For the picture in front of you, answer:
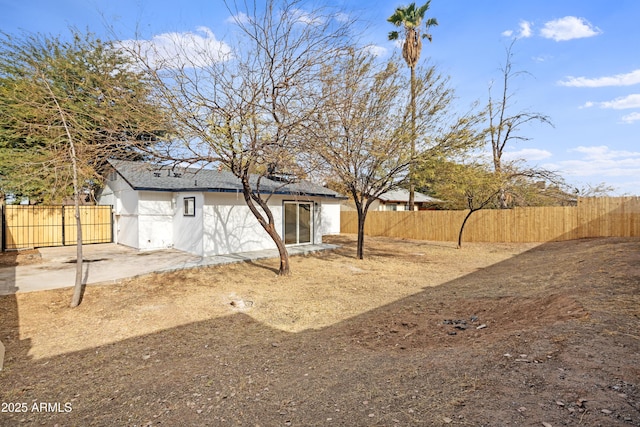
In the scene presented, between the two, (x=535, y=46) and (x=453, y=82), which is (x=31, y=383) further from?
(x=535, y=46)

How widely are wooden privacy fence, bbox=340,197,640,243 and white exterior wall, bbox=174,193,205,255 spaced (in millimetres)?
12564

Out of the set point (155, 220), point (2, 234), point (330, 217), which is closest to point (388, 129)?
point (155, 220)

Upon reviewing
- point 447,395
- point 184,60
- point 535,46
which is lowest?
point 447,395

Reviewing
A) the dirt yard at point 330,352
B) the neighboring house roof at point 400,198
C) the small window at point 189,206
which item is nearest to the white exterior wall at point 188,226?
the small window at point 189,206

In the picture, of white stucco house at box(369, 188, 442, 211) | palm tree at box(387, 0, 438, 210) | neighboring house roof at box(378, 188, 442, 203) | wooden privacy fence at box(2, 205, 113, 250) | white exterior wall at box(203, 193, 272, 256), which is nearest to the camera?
white exterior wall at box(203, 193, 272, 256)

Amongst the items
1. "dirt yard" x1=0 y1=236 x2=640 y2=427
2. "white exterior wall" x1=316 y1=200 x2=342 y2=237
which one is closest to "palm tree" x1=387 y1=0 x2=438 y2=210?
"white exterior wall" x1=316 y1=200 x2=342 y2=237

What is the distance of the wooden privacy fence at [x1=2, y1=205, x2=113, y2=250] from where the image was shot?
1223 cm

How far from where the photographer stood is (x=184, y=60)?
6.93 meters

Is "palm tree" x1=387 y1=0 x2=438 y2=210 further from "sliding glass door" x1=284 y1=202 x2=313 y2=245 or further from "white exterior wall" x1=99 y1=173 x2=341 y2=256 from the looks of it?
"white exterior wall" x1=99 y1=173 x2=341 y2=256

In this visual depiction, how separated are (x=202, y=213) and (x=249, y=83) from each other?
16.6 ft

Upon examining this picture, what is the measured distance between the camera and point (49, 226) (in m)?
13.0

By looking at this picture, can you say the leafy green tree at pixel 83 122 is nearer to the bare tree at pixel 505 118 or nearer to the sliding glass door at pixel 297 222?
the sliding glass door at pixel 297 222

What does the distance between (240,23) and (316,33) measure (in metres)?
1.65

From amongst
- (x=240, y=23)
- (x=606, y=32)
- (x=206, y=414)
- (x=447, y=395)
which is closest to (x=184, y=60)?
(x=240, y=23)
